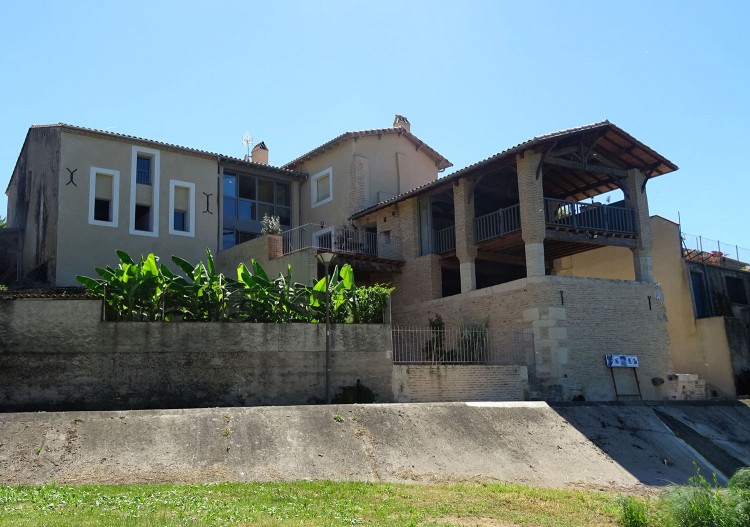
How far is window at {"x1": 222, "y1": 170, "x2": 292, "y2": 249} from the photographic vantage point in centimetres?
2811

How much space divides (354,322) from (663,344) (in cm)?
1123

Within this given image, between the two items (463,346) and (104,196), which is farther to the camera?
(104,196)

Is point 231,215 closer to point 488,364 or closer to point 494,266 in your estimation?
point 494,266

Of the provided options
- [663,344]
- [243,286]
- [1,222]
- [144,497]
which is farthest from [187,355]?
[1,222]

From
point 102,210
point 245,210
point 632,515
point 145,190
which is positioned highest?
point 145,190

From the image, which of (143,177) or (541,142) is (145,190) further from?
(541,142)

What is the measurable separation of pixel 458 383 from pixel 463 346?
1.73m

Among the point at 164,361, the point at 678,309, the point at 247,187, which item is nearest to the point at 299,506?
the point at 164,361

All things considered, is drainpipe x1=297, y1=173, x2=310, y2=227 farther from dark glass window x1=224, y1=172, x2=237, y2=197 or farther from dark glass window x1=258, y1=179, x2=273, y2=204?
dark glass window x1=224, y1=172, x2=237, y2=197

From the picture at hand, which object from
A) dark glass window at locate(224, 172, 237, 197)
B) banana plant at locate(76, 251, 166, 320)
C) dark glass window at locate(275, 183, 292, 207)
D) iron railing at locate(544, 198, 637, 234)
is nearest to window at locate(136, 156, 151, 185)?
dark glass window at locate(224, 172, 237, 197)

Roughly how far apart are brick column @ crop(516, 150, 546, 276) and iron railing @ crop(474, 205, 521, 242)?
632 millimetres

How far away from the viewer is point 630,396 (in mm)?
21531

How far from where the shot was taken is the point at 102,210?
81.8ft

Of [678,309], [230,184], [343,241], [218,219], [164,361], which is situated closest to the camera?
[164,361]
